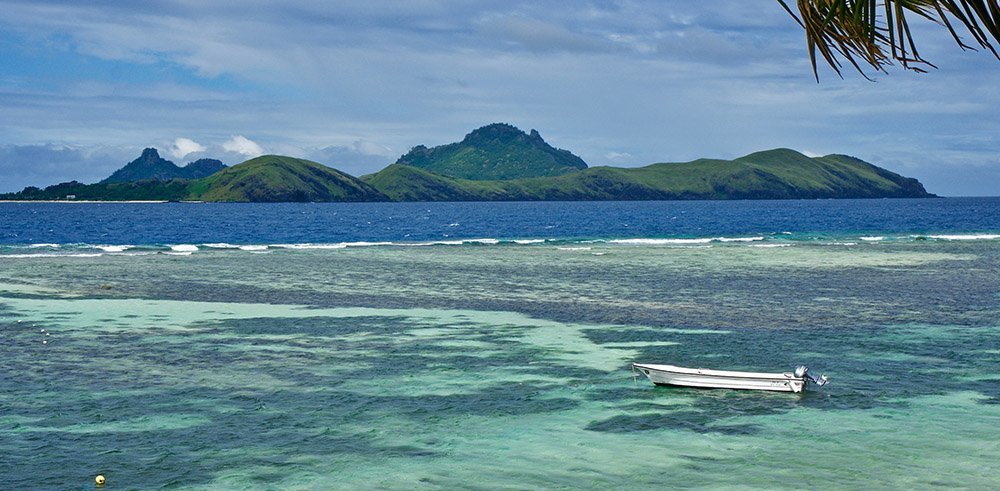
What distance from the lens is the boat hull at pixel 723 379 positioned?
22422 millimetres

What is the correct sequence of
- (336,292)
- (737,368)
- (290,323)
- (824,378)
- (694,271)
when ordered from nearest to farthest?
(824,378), (737,368), (290,323), (336,292), (694,271)

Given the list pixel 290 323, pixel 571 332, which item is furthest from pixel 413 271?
pixel 571 332

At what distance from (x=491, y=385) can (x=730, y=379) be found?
5961 millimetres

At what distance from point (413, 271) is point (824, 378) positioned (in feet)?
141

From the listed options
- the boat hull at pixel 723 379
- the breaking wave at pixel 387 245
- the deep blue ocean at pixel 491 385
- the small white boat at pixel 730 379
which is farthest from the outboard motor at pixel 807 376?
the breaking wave at pixel 387 245

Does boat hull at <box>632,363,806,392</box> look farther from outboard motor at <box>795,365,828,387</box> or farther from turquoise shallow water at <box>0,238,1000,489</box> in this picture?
turquoise shallow water at <box>0,238,1000,489</box>

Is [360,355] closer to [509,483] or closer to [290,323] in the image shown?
[290,323]

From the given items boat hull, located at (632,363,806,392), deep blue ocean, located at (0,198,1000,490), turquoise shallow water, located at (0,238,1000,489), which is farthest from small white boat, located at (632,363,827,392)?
turquoise shallow water, located at (0,238,1000,489)

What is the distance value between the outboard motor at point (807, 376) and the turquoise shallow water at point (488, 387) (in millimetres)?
378

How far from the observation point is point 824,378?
2281 centimetres

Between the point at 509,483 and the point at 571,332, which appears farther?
the point at 571,332

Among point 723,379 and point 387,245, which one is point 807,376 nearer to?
point 723,379

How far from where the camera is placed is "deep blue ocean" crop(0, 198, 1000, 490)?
16859mm

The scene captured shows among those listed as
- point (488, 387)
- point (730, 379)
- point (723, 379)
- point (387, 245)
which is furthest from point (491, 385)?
point (387, 245)
